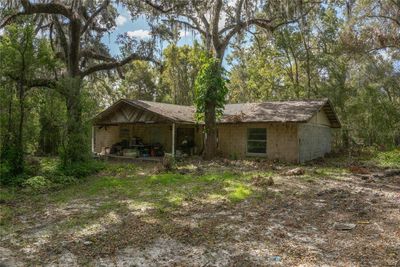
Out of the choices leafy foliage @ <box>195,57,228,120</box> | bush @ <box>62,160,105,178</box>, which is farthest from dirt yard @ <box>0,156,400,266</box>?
leafy foliage @ <box>195,57,228,120</box>

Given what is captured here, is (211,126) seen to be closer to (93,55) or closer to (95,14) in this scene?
(95,14)

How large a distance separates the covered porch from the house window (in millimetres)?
3088

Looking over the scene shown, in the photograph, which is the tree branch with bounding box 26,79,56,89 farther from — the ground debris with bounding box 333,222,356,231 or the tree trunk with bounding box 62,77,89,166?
the ground debris with bounding box 333,222,356,231

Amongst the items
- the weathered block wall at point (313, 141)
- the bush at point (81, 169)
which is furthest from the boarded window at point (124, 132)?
the weathered block wall at point (313, 141)

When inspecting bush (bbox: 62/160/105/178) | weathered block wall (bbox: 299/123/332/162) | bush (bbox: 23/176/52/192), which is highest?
weathered block wall (bbox: 299/123/332/162)

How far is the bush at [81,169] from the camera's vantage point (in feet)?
39.4

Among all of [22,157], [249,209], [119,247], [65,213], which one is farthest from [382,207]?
[22,157]

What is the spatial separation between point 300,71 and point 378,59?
5.93 metres

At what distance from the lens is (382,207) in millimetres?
7664

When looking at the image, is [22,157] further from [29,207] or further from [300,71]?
[300,71]

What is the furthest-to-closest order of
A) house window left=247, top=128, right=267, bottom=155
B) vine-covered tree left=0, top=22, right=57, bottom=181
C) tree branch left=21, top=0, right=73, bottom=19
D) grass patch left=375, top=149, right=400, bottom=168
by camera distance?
house window left=247, top=128, right=267, bottom=155 < grass patch left=375, top=149, right=400, bottom=168 < tree branch left=21, top=0, right=73, bottom=19 < vine-covered tree left=0, top=22, right=57, bottom=181

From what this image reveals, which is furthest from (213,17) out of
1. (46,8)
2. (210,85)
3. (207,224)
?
(207,224)

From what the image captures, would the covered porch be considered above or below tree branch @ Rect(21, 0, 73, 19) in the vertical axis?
below

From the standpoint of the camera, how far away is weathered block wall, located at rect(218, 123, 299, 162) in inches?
652
